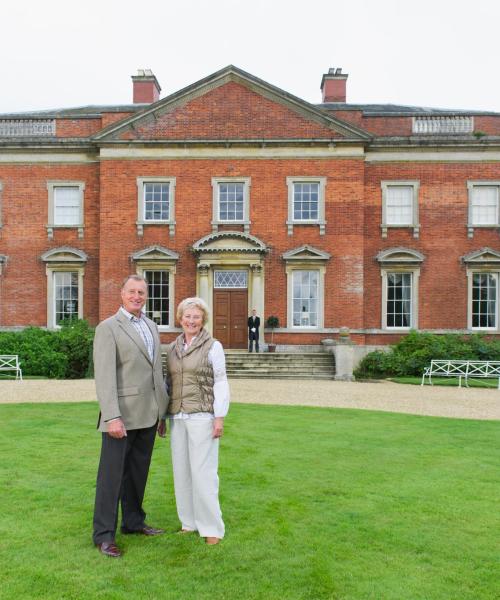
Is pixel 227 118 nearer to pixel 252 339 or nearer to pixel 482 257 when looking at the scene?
pixel 252 339

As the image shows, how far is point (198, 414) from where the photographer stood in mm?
5332

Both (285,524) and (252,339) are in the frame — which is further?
(252,339)

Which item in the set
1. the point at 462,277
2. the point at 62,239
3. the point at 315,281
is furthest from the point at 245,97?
the point at 462,277

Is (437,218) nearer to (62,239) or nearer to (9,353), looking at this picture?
(62,239)

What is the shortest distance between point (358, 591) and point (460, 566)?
3.22ft

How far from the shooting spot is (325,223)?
22922mm

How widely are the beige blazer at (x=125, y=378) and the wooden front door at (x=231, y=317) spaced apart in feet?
57.8

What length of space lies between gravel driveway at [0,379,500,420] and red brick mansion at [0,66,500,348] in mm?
4839

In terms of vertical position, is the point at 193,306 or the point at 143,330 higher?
the point at 193,306

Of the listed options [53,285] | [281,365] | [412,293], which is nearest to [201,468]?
[281,365]

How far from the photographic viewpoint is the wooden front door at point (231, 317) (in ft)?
75.7

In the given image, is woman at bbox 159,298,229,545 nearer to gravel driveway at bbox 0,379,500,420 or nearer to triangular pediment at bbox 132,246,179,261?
gravel driveway at bbox 0,379,500,420

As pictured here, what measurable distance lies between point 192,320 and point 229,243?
57.3 ft

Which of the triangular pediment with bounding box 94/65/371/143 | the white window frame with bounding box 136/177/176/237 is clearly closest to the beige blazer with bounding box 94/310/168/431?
the white window frame with bounding box 136/177/176/237
